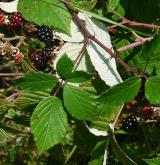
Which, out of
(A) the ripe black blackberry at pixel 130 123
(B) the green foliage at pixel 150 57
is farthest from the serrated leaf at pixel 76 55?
(A) the ripe black blackberry at pixel 130 123

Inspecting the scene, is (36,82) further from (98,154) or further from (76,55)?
(98,154)

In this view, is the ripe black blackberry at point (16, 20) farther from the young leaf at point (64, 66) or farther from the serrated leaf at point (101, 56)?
the young leaf at point (64, 66)

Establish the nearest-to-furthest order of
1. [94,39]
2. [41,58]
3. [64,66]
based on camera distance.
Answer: [64,66]
[94,39]
[41,58]

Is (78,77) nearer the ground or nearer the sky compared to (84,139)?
nearer the sky

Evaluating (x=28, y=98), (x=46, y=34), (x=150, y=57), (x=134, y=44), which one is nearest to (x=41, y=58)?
(x=46, y=34)

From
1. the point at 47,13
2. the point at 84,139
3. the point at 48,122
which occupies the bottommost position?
the point at 84,139

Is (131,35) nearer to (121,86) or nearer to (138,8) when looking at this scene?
(138,8)

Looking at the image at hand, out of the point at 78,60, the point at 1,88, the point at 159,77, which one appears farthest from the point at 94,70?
the point at 1,88
